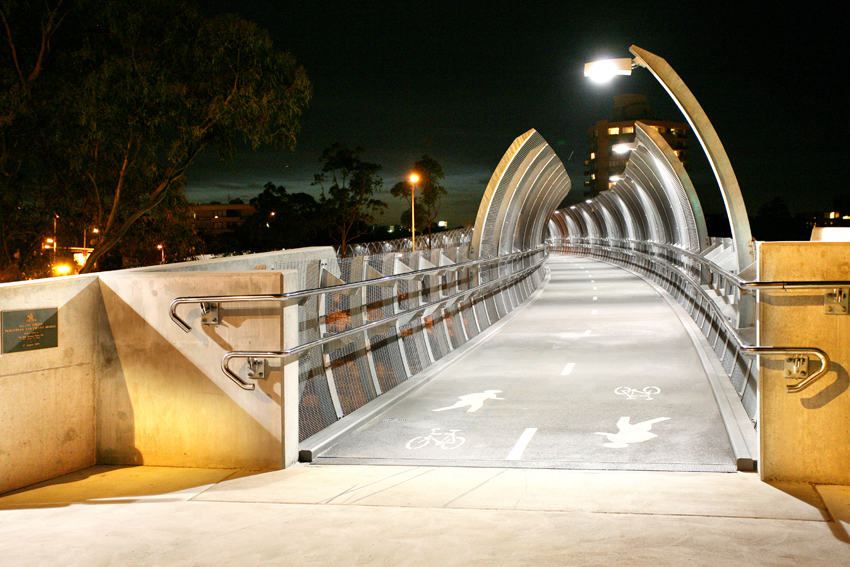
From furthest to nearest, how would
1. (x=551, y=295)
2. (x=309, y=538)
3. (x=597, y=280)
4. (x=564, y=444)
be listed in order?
(x=597, y=280), (x=551, y=295), (x=564, y=444), (x=309, y=538)

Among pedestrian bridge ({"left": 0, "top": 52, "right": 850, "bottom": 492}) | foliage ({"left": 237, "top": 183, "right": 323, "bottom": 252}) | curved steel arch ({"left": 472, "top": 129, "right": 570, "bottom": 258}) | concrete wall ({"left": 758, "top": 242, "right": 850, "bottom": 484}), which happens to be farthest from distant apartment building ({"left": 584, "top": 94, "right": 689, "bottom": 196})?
concrete wall ({"left": 758, "top": 242, "right": 850, "bottom": 484})

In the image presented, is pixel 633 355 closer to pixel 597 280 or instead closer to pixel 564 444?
pixel 564 444

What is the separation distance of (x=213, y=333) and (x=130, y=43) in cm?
1866

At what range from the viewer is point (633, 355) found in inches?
494

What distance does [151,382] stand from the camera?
22.5ft

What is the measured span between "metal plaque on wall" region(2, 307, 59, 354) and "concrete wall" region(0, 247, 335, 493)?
58mm

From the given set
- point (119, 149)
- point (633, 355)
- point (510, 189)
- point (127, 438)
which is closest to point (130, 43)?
point (119, 149)

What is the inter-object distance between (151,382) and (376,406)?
9.09 feet

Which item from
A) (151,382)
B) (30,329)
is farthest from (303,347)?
(30,329)

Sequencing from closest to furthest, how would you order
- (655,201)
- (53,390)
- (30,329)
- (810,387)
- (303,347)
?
(810,387) < (30,329) < (53,390) < (303,347) < (655,201)

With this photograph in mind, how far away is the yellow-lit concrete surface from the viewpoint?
4602mm

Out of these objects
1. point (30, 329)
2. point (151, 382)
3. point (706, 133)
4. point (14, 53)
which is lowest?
point (151, 382)

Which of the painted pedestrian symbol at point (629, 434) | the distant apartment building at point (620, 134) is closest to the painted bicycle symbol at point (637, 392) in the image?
the painted pedestrian symbol at point (629, 434)

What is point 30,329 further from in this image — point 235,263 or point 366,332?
point 366,332
